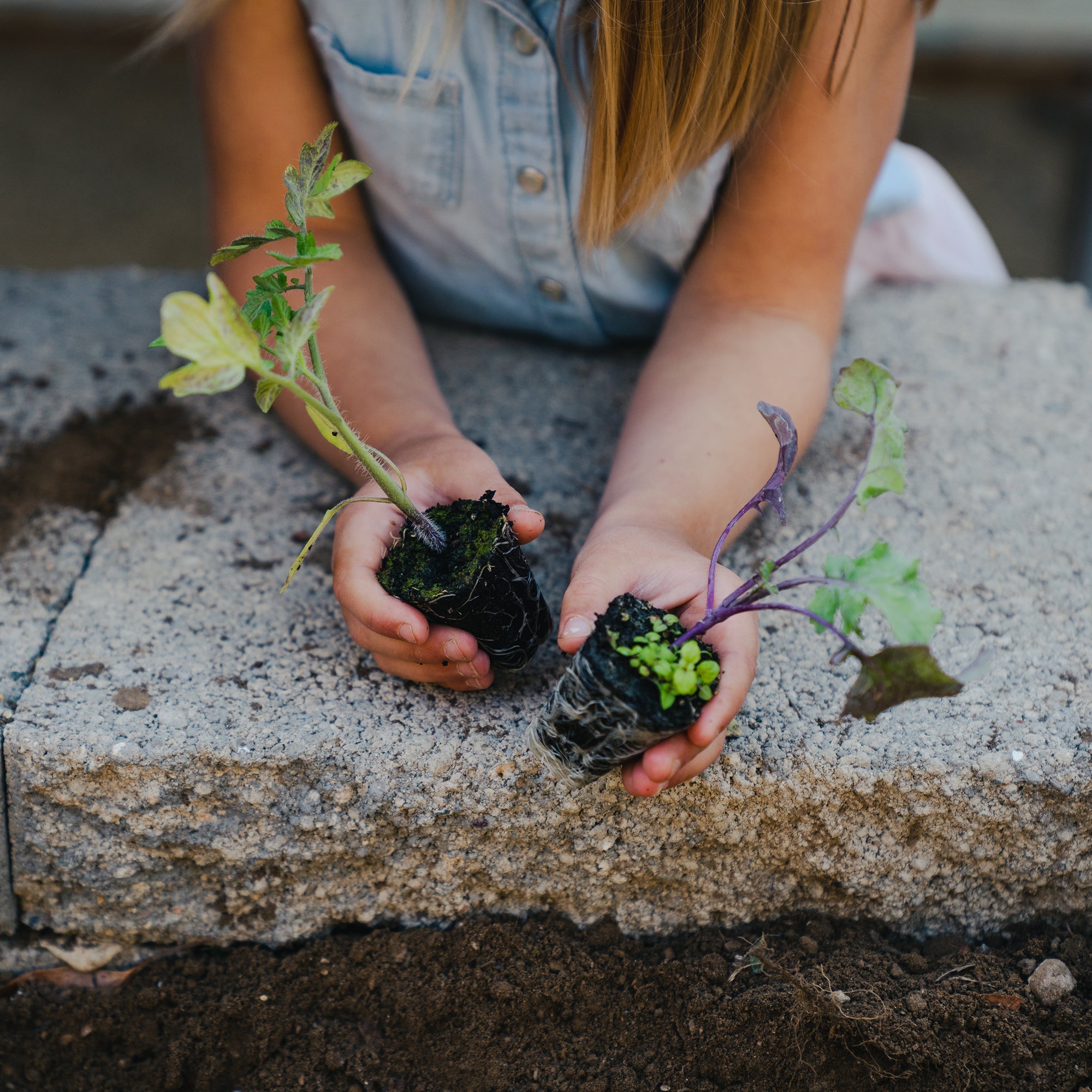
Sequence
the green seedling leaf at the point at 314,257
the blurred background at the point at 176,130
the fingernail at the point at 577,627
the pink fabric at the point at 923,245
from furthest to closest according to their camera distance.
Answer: the blurred background at the point at 176,130 < the pink fabric at the point at 923,245 < the fingernail at the point at 577,627 < the green seedling leaf at the point at 314,257

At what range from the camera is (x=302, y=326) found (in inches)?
35.7

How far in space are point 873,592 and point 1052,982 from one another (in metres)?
0.69

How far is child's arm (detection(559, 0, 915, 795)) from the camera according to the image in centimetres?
133

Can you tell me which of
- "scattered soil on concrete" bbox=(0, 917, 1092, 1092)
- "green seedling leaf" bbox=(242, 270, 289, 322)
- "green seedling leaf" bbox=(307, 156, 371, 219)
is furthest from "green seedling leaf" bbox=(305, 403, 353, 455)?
"scattered soil on concrete" bbox=(0, 917, 1092, 1092)

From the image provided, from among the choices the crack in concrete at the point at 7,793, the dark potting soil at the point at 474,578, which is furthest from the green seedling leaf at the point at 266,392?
the crack in concrete at the point at 7,793

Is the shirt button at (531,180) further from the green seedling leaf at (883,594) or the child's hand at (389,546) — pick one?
the green seedling leaf at (883,594)

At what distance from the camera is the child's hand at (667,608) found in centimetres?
101

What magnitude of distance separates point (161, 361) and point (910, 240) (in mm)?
1567

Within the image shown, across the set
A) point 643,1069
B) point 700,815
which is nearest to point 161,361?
point 700,815

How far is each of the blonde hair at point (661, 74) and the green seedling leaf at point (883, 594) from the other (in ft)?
2.33

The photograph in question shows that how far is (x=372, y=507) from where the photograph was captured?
48.7 inches

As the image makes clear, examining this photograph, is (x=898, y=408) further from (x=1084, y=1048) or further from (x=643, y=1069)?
(x=643, y=1069)

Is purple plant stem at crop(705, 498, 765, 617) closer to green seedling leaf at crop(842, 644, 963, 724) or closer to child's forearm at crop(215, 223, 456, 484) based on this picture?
green seedling leaf at crop(842, 644, 963, 724)

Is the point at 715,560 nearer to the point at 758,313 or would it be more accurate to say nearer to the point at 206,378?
the point at 206,378
